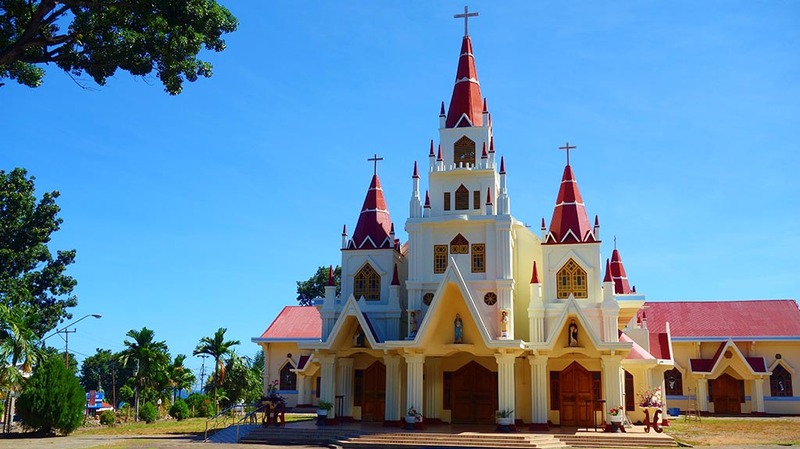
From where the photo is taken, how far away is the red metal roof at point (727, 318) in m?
40.7

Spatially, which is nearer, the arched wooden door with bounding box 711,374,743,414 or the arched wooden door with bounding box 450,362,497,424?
the arched wooden door with bounding box 450,362,497,424

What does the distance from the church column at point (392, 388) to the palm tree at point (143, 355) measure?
14426mm

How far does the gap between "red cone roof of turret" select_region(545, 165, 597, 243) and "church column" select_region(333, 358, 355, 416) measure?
9.45m

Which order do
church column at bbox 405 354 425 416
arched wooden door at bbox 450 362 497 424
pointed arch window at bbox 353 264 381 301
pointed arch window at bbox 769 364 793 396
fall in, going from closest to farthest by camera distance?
church column at bbox 405 354 425 416, arched wooden door at bbox 450 362 497 424, pointed arch window at bbox 353 264 381 301, pointed arch window at bbox 769 364 793 396

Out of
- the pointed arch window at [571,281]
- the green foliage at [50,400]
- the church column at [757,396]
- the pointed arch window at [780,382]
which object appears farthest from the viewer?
the pointed arch window at [780,382]

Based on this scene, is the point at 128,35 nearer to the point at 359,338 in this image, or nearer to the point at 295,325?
the point at 359,338

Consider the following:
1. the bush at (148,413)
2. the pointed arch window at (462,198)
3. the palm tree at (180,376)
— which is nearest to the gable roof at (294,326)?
the palm tree at (180,376)

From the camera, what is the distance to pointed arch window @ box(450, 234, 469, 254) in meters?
28.7

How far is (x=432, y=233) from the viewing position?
29.1 meters

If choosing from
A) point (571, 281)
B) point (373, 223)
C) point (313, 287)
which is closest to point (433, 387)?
point (571, 281)

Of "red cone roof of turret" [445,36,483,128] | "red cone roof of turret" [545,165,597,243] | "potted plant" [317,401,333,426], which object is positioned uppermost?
"red cone roof of turret" [445,36,483,128]

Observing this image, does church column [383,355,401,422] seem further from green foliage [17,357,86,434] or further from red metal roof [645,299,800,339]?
red metal roof [645,299,800,339]

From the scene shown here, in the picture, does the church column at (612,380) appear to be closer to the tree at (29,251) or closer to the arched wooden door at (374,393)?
the arched wooden door at (374,393)

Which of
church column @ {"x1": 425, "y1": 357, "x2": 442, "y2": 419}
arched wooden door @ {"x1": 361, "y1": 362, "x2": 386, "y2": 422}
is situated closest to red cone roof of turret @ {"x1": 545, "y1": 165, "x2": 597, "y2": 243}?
church column @ {"x1": 425, "y1": 357, "x2": 442, "y2": 419}
